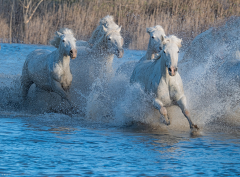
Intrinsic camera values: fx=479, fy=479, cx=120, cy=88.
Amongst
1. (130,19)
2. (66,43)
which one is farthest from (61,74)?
(130,19)

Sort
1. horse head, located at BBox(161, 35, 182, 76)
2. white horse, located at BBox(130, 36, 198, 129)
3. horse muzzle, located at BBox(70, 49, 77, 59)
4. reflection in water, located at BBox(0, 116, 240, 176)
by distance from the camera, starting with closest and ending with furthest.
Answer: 1. reflection in water, located at BBox(0, 116, 240, 176)
2. horse head, located at BBox(161, 35, 182, 76)
3. white horse, located at BBox(130, 36, 198, 129)
4. horse muzzle, located at BBox(70, 49, 77, 59)

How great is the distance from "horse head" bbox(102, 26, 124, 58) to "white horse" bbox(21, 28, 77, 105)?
0.66 m

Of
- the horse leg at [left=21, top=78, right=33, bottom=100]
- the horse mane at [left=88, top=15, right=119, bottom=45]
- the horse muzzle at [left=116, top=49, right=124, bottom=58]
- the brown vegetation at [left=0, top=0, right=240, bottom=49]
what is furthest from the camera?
the brown vegetation at [left=0, top=0, right=240, bottom=49]

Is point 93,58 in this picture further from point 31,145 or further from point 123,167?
point 123,167

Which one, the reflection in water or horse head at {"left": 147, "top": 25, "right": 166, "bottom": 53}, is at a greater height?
horse head at {"left": 147, "top": 25, "right": 166, "bottom": 53}

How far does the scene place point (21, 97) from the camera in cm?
1030

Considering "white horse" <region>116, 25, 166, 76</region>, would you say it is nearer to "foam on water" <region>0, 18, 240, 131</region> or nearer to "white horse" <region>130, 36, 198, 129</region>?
"foam on water" <region>0, 18, 240, 131</region>

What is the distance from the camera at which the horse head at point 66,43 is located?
27.9 ft

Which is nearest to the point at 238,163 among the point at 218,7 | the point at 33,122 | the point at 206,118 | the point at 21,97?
the point at 206,118

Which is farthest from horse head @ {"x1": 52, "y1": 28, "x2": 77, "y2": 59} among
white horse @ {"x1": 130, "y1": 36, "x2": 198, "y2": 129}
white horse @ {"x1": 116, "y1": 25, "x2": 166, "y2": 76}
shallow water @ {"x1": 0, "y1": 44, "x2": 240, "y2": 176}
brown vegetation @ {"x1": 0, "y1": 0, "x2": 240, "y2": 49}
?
brown vegetation @ {"x1": 0, "y1": 0, "x2": 240, "y2": 49}

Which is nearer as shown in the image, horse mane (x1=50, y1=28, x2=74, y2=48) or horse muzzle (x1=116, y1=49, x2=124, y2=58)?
horse muzzle (x1=116, y1=49, x2=124, y2=58)

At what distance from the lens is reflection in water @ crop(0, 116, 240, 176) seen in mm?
5367

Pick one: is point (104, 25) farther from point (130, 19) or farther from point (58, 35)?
point (130, 19)

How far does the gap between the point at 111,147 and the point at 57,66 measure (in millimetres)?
3078
